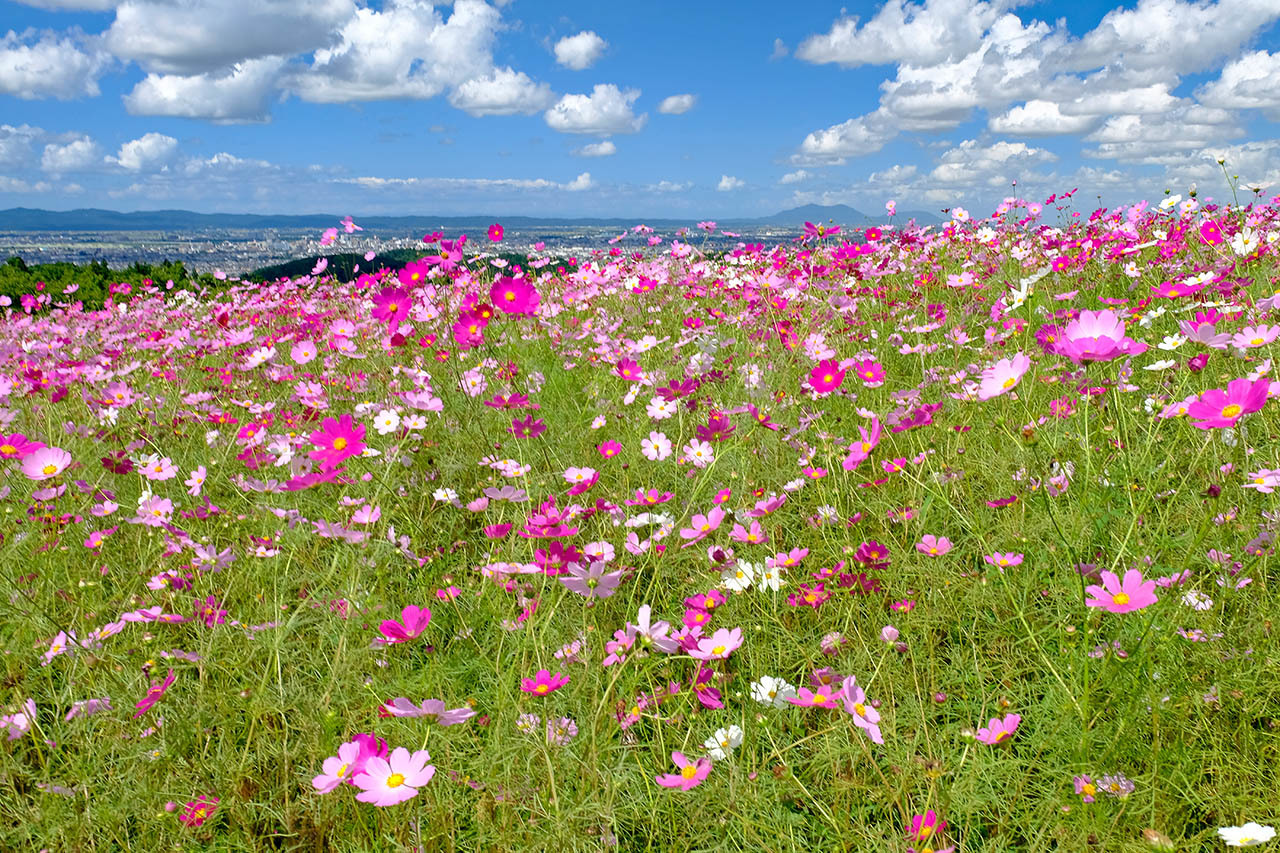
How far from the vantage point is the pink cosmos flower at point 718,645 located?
1169mm

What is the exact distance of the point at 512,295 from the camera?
1.83m

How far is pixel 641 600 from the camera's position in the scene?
5.27 ft

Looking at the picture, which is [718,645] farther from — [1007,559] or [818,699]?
[1007,559]

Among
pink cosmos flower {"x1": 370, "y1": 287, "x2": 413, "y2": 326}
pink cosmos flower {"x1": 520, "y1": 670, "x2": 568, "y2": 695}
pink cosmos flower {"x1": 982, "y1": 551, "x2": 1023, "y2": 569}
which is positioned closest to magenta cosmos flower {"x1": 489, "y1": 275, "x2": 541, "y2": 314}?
pink cosmos flower {"x1": 370, "y1": 287, "x2": 413, "y2": 326}

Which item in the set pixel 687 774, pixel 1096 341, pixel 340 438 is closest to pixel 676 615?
pixel 687 774

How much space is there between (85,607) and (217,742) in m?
0.58

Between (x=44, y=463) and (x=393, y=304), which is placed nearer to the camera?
(x=44, y=463)

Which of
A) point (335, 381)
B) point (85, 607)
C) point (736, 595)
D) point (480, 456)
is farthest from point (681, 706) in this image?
point (335, 381)

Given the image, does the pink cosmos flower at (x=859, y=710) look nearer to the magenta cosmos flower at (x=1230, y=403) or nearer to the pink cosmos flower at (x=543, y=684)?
the pink cosmos flower at (x=543, y=684)

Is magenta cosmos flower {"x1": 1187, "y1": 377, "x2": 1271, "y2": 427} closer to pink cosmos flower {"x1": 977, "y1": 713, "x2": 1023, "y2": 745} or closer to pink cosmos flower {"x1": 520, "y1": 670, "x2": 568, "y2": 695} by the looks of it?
pink cosmos flower {"x1": 977, "y1": 713, "x2": 1023, "y2": 745}

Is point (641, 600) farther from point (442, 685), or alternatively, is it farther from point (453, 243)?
point (453, 243)

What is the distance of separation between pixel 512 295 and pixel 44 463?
120cm

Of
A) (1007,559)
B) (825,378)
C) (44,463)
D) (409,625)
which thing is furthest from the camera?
(825,378)

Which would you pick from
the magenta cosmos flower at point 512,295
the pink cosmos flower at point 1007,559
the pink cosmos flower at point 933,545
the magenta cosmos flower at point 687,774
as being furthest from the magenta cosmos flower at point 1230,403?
the magenta cosmos flower at point 512,295
